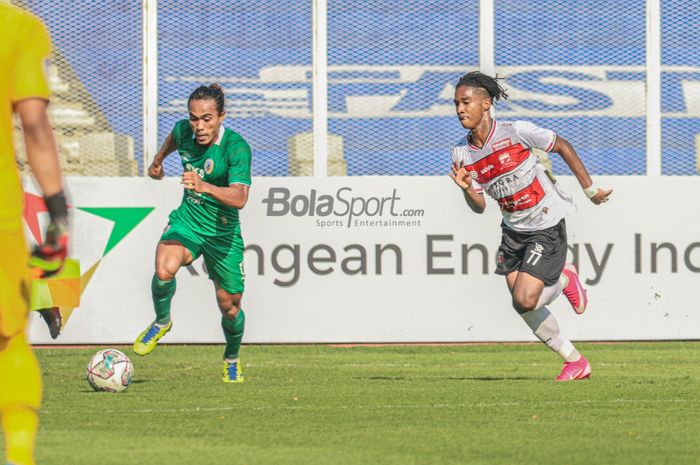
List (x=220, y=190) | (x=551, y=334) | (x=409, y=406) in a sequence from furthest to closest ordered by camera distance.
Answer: (x=551, y=334)
(x=220, y=190)
(x=409, y=406)

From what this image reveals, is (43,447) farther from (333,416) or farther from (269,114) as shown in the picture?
(269,114)

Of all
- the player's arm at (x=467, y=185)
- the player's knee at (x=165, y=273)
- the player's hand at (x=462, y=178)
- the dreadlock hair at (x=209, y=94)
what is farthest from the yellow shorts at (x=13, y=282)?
the player's knee at (x=165, y=273)

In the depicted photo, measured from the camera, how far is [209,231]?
10211 millimetres

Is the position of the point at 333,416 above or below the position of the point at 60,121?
below

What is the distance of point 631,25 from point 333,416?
8.43 metres

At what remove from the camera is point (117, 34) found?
576 inches

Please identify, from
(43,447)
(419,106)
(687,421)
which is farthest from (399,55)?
(43,447)

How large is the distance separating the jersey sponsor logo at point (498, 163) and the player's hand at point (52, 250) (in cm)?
585

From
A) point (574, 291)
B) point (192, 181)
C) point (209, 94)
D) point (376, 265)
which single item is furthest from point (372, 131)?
point (192, 181)

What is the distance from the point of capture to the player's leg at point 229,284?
1020 cm

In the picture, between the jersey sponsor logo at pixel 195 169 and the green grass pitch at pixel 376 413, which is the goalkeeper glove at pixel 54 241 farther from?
the jersey sponsor logo at pixel 195 169

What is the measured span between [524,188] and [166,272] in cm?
257

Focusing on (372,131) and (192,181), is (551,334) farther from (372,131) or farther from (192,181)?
(372,131)

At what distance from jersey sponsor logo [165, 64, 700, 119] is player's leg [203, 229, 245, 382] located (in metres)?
4.69
